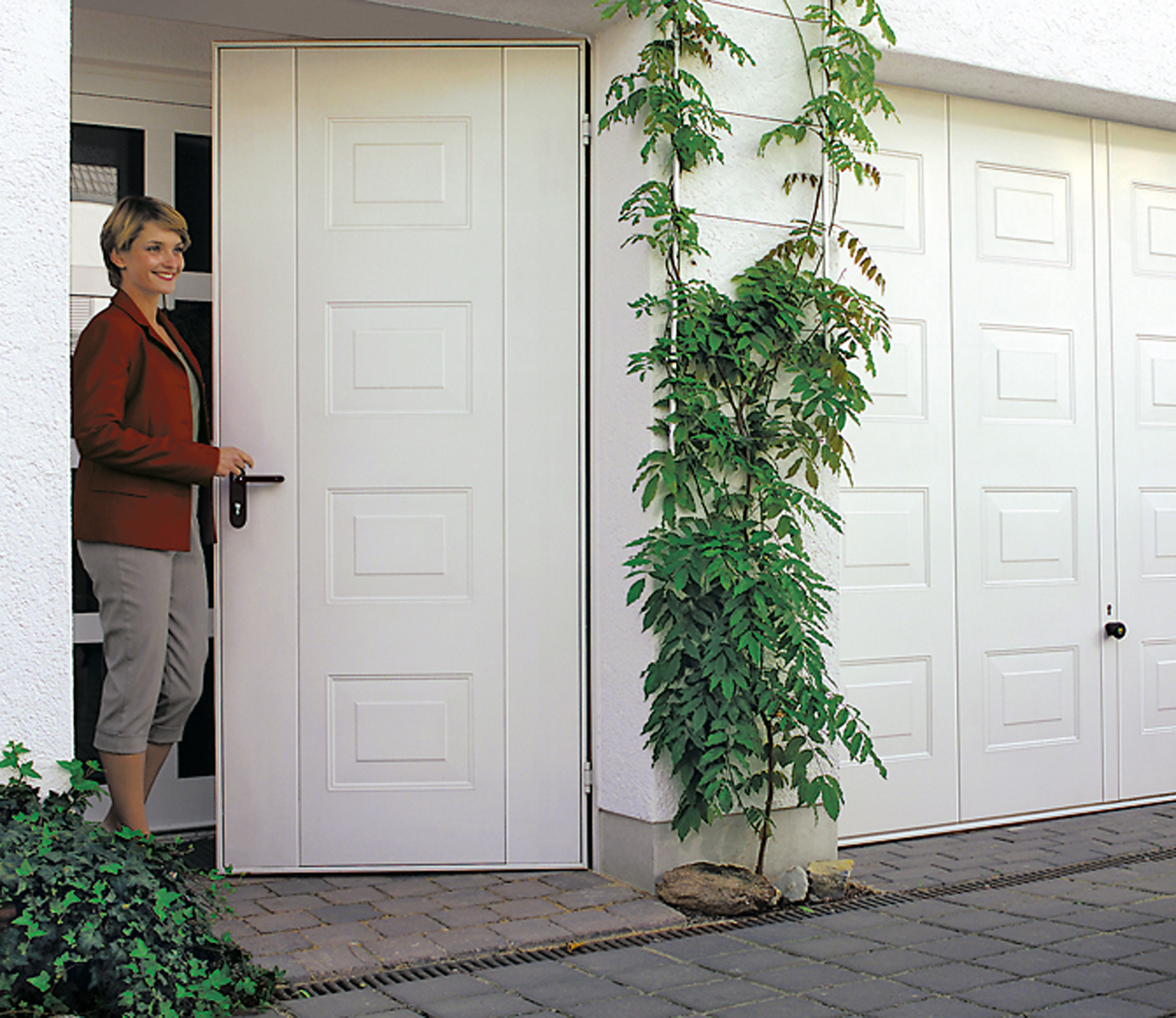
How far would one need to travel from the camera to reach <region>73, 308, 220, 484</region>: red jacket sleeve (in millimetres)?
3568

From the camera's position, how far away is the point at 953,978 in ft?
10.4

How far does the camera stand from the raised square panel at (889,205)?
4.64m

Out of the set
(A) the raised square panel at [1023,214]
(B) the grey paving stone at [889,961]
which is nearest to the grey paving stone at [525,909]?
(B) the grey paving stone at [889,961]

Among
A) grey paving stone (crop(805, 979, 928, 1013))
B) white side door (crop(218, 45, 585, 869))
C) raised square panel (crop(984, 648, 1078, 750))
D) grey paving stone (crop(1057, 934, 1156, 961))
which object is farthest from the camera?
raised square panel (crop(984, 648, 1078, 750))

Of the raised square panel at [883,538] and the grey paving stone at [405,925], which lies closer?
the grey paving stone at [405,925]

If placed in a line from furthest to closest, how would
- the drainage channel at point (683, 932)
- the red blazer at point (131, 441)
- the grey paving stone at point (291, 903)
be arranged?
the grey paving stone at point (291, 903)
the red blazer at point (131, 441)
the drainage channel at point (683, 932)

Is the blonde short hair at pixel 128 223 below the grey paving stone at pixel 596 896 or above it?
above

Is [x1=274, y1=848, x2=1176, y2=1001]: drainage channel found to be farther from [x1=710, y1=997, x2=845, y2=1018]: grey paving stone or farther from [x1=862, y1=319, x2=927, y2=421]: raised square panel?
[x1=862, y1=319, x2=927, y2=421]: raised square panel

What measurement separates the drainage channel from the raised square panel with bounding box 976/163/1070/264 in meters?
2.21

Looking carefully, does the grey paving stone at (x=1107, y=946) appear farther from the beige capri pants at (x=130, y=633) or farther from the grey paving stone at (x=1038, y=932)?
the beige capri pants at (x=130, y=633)

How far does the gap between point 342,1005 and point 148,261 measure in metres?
2.14

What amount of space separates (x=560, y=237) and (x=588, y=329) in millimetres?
306

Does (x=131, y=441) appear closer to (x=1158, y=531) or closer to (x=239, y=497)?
(x=239, y=497)

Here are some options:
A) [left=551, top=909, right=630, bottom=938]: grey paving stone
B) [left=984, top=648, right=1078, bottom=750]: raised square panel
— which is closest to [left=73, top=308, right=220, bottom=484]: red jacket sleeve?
[left=551, top=909, right=630, bottom=938]: grey paving stone
